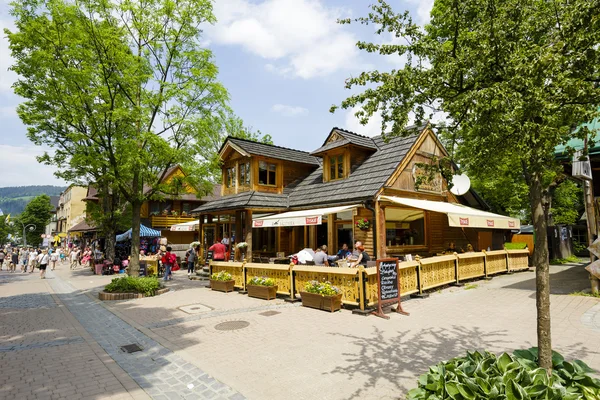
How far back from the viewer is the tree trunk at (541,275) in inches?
135

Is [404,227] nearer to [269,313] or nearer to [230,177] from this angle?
[269,313]

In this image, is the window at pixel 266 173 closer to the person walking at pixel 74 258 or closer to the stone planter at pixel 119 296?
the stone planter at pixel 119 296

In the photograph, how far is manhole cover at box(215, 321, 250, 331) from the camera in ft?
25.6

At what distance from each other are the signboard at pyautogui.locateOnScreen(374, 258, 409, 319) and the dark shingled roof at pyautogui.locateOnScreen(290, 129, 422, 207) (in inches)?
174

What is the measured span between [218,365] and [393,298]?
5.18m

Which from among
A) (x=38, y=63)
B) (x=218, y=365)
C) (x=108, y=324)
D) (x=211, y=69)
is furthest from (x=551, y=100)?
(x=38, y=63)

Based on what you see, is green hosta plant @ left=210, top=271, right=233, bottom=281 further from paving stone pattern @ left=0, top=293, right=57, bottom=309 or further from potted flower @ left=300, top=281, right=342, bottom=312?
paving stone pattern @ left=0, top=293, right=57, bottom=309

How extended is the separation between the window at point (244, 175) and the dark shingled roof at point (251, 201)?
72 centimetres

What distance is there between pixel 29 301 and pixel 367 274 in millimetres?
12349

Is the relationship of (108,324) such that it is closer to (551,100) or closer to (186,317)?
(186,317)

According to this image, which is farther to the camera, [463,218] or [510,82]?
[463,218]

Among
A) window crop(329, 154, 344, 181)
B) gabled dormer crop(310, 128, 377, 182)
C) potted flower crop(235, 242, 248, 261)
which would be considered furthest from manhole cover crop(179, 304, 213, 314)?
window crop(329, 154, 344, 181)

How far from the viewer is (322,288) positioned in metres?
9.50

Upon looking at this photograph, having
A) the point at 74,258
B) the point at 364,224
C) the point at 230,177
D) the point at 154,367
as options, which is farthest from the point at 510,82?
the point at 74,258
